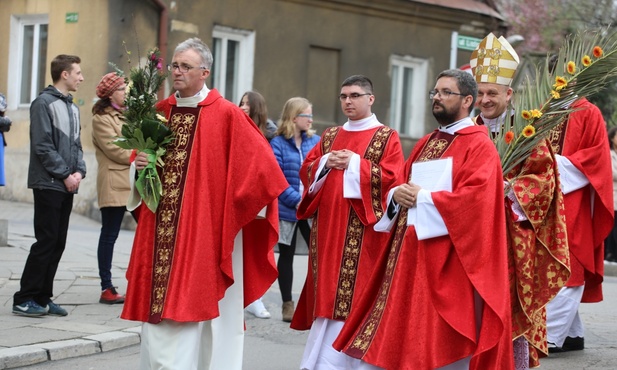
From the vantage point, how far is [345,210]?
26.9 feet

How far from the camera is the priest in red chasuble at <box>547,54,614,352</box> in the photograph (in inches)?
339

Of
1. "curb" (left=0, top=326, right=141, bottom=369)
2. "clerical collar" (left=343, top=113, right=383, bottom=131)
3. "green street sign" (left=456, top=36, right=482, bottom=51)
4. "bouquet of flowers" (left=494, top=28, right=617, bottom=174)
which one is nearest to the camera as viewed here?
"bouquet of flowers" (left=494, top=28, right=617, bottom=174)

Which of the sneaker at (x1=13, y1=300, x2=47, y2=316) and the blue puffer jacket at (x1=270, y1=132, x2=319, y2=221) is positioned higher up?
the blue puffer jacket at (x1=270, y1=132, x2=319, y2=221)

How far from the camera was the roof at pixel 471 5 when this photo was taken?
893 inches

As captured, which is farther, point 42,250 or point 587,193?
point 42,250

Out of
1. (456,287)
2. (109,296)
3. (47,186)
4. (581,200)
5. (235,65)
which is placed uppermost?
(235,65)

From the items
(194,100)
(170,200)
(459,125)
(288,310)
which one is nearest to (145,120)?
(194,100)

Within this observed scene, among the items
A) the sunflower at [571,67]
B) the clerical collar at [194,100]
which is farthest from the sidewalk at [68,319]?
the sunflower at [571,67]

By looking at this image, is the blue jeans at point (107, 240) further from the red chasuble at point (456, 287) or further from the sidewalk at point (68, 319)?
the red chasuble at point (456, 287)

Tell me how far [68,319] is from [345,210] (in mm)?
2414

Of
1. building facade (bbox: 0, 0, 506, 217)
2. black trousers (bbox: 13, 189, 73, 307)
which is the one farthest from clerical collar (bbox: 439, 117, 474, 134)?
building facade (bbox: 0, 0, 506, 217)

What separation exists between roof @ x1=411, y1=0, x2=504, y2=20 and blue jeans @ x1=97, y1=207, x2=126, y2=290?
44.3 feet

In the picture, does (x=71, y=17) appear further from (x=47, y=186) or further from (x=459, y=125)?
(x=459, y=125)

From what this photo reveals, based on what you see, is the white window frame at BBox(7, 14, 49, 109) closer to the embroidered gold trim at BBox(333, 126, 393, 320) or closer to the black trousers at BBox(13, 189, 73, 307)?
the black trousers at BBox(13, 189, 73, 307)
